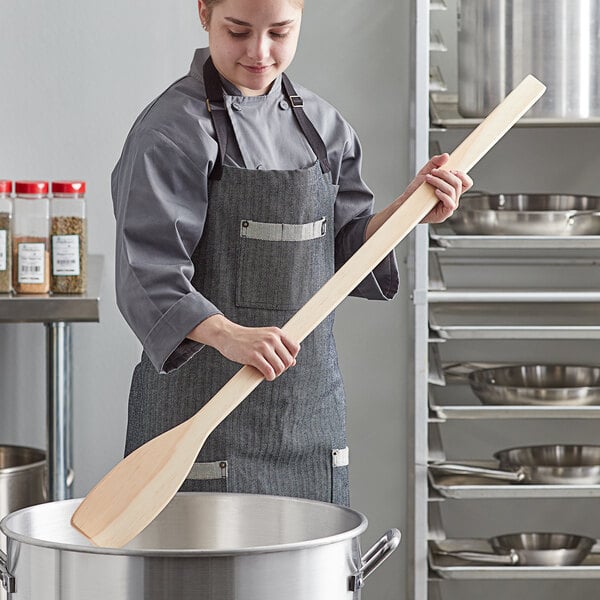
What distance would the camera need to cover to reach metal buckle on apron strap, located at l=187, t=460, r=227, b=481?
155 centimetres

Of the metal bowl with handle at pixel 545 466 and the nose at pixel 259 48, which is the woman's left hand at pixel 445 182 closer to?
the nose at pixel 259 48

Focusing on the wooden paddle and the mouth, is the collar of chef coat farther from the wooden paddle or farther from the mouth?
the wooden paddle

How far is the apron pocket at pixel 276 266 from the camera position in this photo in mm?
1574

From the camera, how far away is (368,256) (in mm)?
1276

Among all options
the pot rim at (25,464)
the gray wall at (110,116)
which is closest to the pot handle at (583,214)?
the gray wall at (110,116)

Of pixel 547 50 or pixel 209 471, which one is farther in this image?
pixel 547 50

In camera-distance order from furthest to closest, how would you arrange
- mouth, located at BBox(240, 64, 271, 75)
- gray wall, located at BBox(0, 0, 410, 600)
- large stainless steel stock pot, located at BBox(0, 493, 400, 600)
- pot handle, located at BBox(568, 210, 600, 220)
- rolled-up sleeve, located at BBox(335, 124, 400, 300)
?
gray wall, located at BBox(0, 0, 410, 600)
pot handle, located at BBox(568, 210, 600, 220)
rolled-up sleeve, located at BBox(335, 124, 400, 300)
mouth, located at BBox(240, 64, 271, 75)
large stainless steel stock pot, located at BBox(0, 493, 400, 600)

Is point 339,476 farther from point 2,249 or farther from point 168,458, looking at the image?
point 2,249

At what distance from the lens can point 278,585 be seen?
1.02m

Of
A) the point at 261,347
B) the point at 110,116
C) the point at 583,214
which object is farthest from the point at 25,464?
the point at 261,347

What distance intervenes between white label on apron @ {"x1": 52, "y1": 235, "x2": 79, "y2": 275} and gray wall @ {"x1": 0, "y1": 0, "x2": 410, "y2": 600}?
1.47 feet

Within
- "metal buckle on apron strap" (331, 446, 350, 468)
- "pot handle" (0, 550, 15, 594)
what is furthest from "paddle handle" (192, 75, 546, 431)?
"metal buckle on apron strap" (331, 446, 350, 468)

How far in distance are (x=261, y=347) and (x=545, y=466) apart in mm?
1470

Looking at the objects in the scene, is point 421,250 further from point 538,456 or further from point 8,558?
point 8,558
